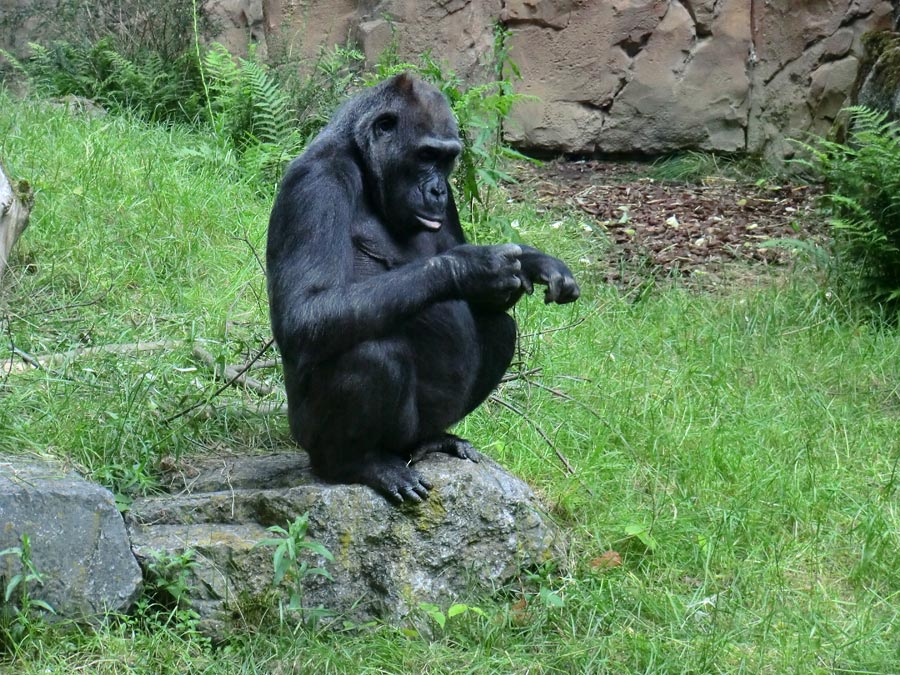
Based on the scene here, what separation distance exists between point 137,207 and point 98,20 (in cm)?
312

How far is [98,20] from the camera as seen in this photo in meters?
8.77

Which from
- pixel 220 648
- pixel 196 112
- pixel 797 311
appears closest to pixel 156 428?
pixel 220 648

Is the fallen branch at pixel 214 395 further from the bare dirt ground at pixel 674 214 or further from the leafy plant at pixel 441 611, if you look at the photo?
the bare dirt ground at pixel 674 214

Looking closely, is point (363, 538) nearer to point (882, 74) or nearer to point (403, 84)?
point (403, 84)

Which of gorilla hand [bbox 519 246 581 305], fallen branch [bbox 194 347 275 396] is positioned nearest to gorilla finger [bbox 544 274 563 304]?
gorilla hand [bbox 519 246 581 305]

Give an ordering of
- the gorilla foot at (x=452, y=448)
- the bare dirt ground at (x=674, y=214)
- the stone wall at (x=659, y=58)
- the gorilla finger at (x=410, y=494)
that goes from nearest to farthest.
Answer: the gorilla finger at (x=410, y=494), the gorilla foot at (x=452, y=448), the bare dirt ground at (x=674, y=214), the stone wall at (x=659, y=58)

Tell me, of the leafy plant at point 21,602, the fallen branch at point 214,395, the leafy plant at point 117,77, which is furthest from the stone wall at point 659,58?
the leafy plant at point 21,602

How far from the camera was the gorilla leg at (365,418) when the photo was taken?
3.34m

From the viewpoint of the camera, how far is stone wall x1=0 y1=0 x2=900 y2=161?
883 cm

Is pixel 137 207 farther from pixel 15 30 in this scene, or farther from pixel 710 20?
pixel 710 20

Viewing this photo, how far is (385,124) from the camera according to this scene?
3664 mm

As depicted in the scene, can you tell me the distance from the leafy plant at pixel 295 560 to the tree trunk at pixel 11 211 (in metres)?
2.73

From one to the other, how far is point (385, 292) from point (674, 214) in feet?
16.4

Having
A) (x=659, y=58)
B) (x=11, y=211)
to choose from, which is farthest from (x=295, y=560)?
(x=659, y=58)
